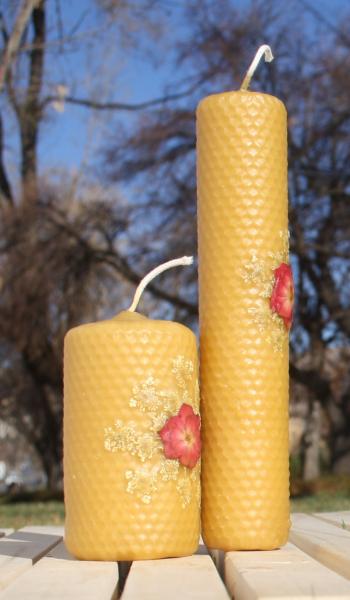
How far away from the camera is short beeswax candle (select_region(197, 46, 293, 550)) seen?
1137 mm

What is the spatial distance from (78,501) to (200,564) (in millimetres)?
184

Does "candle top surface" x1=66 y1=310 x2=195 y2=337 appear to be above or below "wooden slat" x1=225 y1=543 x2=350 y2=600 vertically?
above

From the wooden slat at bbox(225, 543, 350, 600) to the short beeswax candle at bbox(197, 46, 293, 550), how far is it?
7 centimetres

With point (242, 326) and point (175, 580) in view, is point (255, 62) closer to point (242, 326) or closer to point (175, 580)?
point (242, 326)

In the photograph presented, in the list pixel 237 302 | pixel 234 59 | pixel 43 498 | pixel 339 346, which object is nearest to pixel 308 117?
pixel 234 59

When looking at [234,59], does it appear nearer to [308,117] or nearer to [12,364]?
[308,117]

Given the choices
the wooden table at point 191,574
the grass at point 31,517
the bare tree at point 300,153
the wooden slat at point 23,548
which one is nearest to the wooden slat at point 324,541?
the wooden table at point 191,574

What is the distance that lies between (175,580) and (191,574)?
0.04 metres

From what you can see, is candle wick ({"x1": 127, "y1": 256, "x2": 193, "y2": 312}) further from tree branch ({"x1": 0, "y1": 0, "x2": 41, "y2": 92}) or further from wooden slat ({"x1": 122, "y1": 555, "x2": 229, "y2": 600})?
tree branch ({"x1": 0, "y1": 0, "x2": 41, "y2": 92})

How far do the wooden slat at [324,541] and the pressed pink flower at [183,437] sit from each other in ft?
0.69

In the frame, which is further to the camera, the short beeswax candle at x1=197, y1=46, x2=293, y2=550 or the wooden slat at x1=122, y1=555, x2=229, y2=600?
the short beeswax candle at x1=197, y1=46, x2=293, y2=550

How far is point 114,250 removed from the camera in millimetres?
6371

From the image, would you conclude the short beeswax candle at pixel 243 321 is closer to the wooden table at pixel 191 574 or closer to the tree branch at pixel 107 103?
the wooden table at pixel 191 574

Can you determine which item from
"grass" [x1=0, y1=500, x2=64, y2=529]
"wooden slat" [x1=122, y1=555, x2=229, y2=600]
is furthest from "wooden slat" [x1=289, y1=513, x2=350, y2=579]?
"grass" [x1=0, y1=500, x2=64, y2=529]
